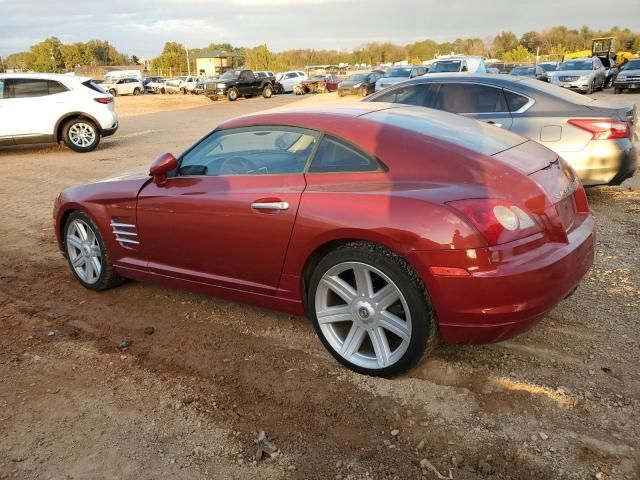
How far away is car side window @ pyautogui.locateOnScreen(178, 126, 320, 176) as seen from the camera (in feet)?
11.6

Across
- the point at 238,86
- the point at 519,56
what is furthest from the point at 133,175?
the point at 519,56

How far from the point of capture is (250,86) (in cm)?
3372

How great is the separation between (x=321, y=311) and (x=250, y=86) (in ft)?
105

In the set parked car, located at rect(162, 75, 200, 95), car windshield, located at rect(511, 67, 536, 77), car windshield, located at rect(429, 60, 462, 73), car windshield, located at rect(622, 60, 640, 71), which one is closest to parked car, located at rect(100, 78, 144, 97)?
parked car, located at rect(162, 75, 200, 95)

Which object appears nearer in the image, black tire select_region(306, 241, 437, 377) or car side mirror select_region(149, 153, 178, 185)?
black tire select_region(306, 241, 437, 377)

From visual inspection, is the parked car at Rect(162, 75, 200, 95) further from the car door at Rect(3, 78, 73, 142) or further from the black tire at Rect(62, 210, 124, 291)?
the black tire at Rect(62, 210, 124, 291)

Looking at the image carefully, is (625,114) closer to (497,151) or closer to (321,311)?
(497,151)

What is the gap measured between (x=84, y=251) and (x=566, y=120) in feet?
17.2

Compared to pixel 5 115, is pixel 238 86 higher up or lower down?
higher up

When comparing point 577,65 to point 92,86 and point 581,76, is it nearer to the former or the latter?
point 581,76

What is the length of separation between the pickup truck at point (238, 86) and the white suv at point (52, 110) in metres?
19.7

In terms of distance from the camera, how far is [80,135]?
13.2 m

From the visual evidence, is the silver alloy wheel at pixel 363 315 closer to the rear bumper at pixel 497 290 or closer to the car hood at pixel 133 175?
the rear bumper at pixel 497 290

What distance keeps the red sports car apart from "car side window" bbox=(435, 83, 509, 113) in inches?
121
